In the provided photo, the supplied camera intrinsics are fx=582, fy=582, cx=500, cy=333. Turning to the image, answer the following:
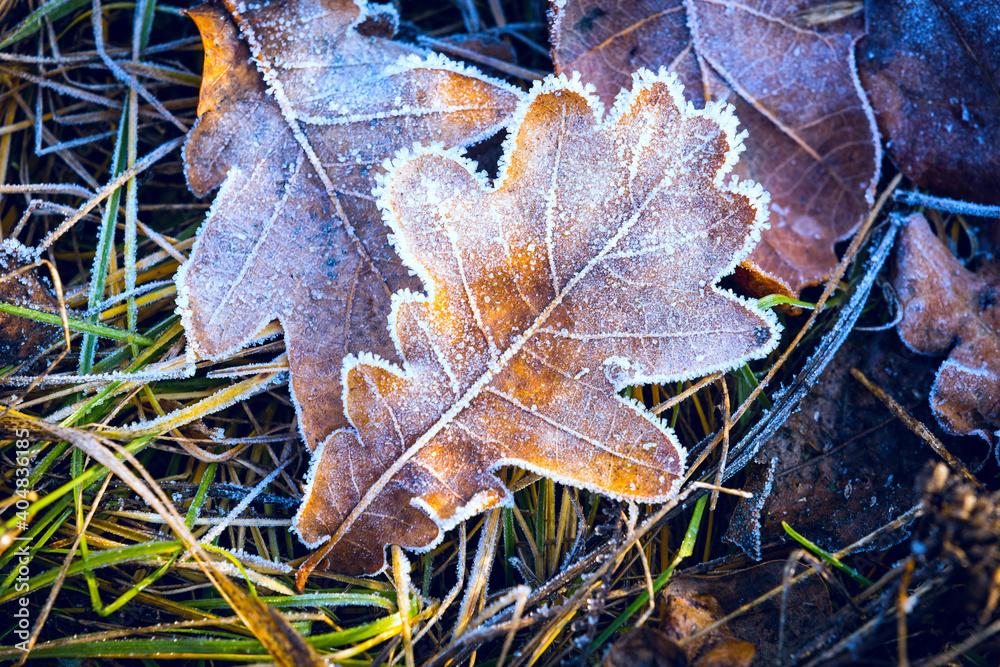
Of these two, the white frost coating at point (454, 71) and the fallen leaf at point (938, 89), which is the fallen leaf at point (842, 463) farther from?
the white frost coating at point (454, 71)

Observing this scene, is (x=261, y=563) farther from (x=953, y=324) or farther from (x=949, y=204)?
(x=949, y=204)

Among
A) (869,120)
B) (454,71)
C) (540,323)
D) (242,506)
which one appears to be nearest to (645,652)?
(540,323)

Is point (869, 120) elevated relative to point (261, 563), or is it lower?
elevated

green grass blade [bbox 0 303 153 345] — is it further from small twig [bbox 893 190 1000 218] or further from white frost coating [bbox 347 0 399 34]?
small twig [bbox 893 190 1000 218]

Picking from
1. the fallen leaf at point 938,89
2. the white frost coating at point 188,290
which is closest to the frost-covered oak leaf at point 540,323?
the white frost coating at point 188,290

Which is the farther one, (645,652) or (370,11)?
(370,11)

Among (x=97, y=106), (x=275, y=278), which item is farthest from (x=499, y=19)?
(x=97, y=106)

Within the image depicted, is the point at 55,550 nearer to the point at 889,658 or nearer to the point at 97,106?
the point at 97,106

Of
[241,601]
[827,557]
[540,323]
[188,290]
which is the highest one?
[188,290]
